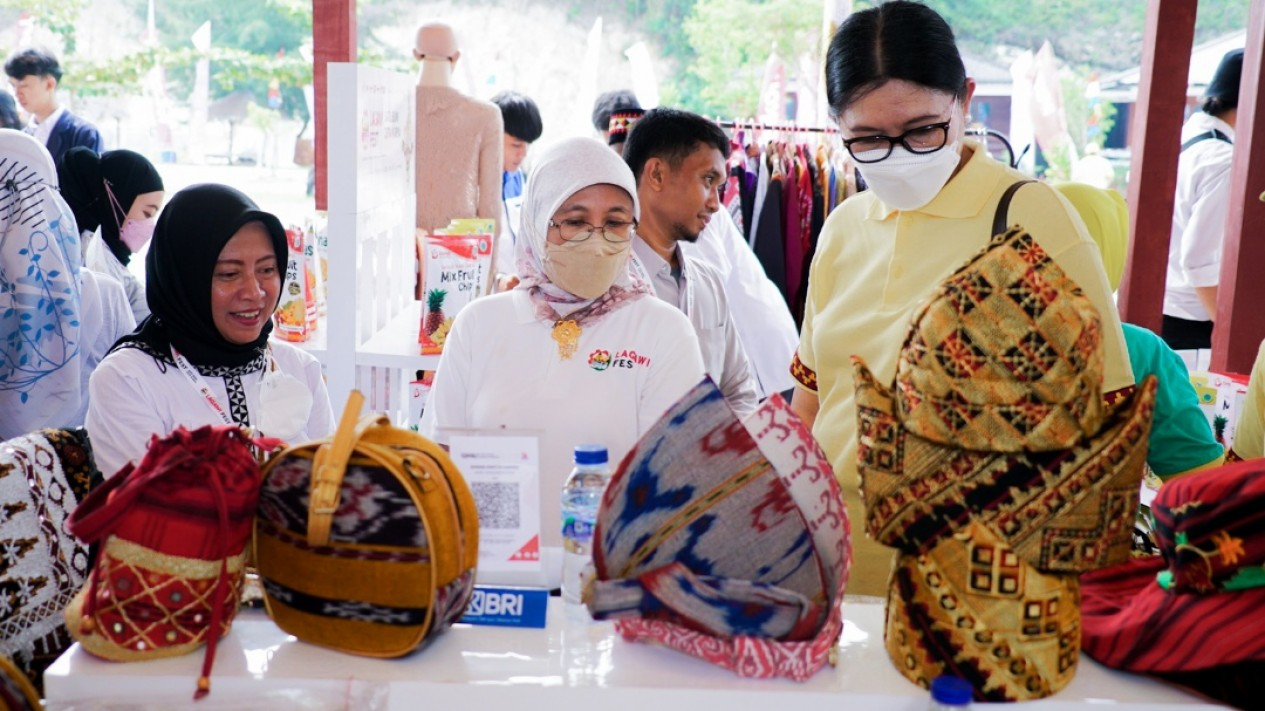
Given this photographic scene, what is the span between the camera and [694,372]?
2.10m

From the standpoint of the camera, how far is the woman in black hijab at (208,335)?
208 centimetres

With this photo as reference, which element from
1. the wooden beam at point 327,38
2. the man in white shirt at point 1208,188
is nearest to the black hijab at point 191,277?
the wooden beam at point 327,38

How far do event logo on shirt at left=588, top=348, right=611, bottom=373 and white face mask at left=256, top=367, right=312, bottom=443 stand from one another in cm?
62

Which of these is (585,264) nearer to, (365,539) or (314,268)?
(365,539)

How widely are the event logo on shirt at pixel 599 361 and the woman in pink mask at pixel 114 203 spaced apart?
2.16 m

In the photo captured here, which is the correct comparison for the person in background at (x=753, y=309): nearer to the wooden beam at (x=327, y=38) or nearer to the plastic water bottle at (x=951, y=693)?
the wooden beam at (x=327, y=38)

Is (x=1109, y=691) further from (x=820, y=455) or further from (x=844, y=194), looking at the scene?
(x=844, y=194)

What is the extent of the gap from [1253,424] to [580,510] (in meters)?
1.45

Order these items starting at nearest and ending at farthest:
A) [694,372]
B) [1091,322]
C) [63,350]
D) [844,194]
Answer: [1091,322] → [694,372] → [63,350] → [844,194]

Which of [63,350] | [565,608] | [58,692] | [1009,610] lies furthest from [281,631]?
[63,350]

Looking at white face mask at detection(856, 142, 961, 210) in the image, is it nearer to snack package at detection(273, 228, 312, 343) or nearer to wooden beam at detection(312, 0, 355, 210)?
snack package at detection(273, 228, 312, 343)

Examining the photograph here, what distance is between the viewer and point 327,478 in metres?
1.16

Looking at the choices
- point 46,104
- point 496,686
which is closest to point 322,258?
point 496,686

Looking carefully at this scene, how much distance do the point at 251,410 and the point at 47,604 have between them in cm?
89
